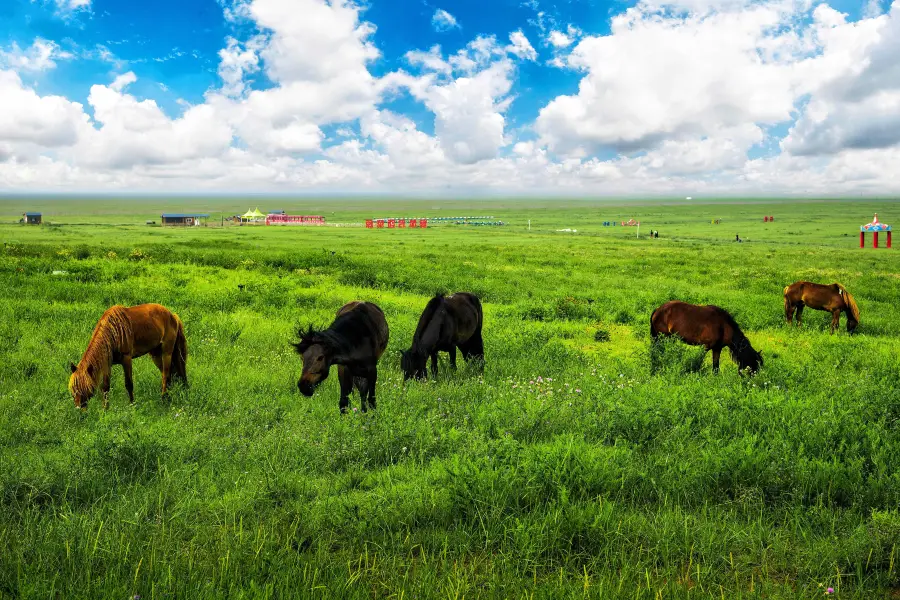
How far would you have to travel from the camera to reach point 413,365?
9.44 meters

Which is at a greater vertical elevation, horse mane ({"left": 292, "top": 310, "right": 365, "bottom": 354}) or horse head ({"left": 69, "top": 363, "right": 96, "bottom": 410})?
horse mane ({"left": 292, "top": 310, "right": 365, "bottom": 354})

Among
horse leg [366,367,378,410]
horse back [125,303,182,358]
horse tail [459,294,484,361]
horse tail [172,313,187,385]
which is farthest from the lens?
horse tail [459,294,484,361]

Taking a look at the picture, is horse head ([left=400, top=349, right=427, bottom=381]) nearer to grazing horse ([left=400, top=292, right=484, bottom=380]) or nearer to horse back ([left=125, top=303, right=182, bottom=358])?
grazing horse ([left=400, top=292, right=484, bottom=380])

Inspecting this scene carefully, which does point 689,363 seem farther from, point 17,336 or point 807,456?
point 17,336

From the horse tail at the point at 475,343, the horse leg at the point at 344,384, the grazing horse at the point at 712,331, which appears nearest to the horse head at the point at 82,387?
the horse leg at the point at 344,384

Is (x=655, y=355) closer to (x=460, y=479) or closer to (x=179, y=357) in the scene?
(x=460, y=479)

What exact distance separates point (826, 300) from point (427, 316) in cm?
1228

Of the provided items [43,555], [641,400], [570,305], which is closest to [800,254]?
[570,305]

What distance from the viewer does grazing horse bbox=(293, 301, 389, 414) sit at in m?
7.07

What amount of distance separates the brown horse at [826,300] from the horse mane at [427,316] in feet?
37.9

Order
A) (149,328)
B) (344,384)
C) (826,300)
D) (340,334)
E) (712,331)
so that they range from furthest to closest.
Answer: (826,300), (712,331), (149,328), (344,384), (340,334)

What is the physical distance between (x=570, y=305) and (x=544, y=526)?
1368cm

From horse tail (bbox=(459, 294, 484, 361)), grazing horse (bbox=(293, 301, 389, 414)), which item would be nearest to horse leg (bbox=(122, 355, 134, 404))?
grazing horse (bbox=(293, 301, 389, 414))

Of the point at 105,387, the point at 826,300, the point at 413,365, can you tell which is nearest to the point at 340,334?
the point at 413,365
